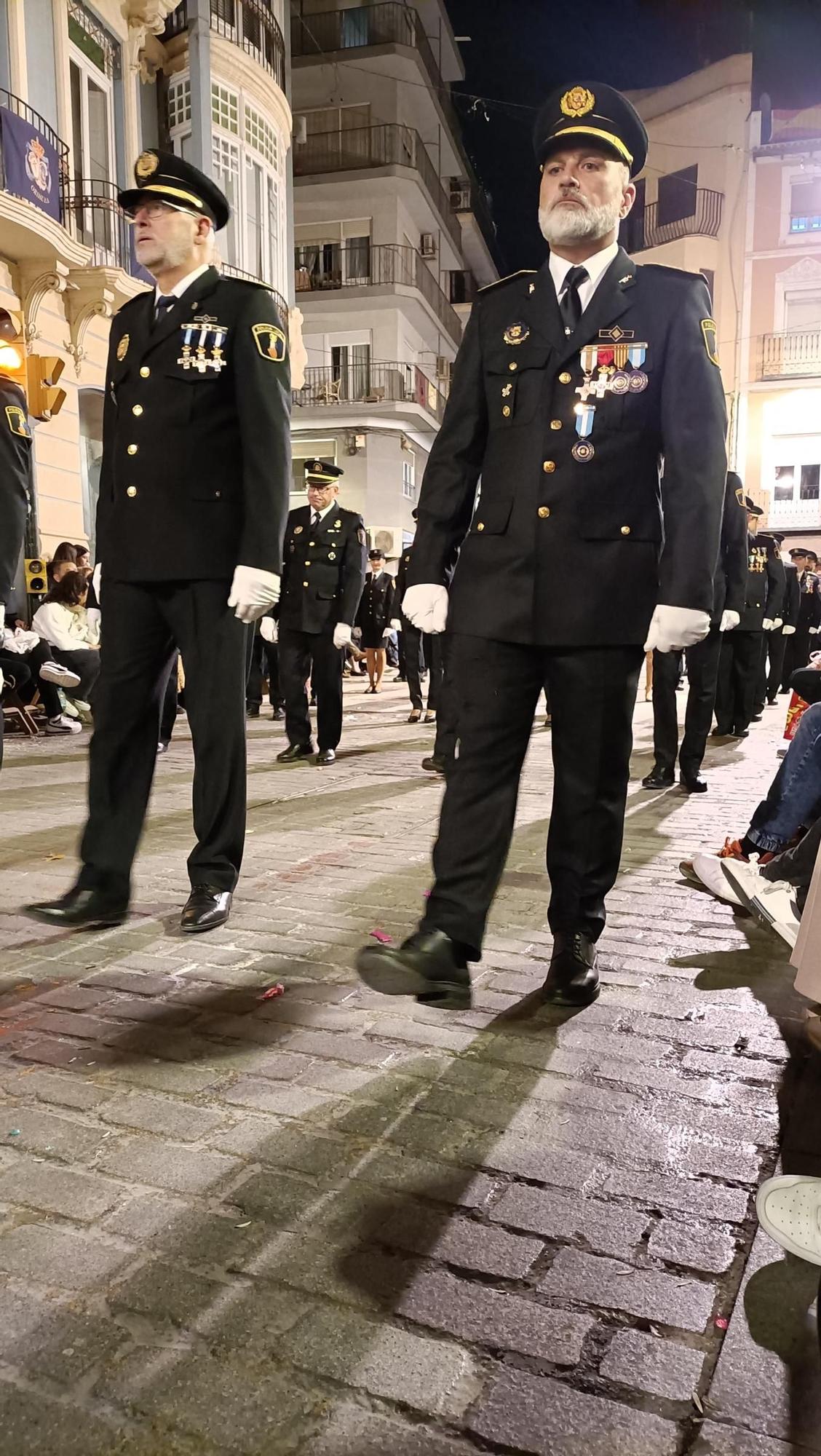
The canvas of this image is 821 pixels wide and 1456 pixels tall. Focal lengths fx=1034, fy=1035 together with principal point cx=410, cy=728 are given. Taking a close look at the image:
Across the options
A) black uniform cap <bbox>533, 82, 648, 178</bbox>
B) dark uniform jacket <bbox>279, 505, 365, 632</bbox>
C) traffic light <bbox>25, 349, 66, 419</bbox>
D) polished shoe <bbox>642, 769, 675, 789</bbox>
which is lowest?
polished shoe <bbox>642, 769, 675, 789</bbox>

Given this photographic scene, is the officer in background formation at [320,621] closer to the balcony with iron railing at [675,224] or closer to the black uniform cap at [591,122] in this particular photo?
the black uniform cap at [591,122]

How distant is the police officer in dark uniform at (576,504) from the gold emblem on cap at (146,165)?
4.51 ft

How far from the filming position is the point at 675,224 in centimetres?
3247

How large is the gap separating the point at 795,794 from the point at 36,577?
32.9 ft

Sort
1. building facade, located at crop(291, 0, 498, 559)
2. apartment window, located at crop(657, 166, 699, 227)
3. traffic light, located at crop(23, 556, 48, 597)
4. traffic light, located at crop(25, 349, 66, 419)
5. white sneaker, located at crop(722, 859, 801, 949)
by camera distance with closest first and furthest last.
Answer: white sneaker, located at crop(722, 859, 801, 949)
traffic light, located at crop(23, 556, 48, 597)
traffic light, located at crop(25, 349, 66, 419)
building facade, located at crop(291, 0, 498, 559)
apartment window, located at crop(657, 166, 699, 227)

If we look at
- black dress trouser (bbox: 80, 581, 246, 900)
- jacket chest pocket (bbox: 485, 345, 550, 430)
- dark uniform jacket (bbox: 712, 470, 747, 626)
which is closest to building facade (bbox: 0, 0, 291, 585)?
dark uniform jacket (bbox: 712, 470, 747, 626)

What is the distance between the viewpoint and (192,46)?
540 inches

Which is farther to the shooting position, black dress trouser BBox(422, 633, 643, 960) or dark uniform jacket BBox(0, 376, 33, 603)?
dark uniform jacket BBox(0, 376, 33, 603)

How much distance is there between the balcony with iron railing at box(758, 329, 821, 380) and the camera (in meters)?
30.8

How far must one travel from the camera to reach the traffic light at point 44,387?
12.1 m

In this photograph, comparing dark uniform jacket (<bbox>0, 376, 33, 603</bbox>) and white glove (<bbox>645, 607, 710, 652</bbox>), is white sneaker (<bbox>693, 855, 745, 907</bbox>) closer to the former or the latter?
white glove (<bbox>645, 607, 710, 652</bbox>)

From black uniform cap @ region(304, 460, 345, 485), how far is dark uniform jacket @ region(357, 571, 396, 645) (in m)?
6.34

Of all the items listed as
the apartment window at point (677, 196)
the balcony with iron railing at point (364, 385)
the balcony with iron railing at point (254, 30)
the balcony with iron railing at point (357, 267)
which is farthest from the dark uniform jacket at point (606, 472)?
the apartment window at point (677, 196)

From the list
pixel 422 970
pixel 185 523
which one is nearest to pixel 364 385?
pixel 185 523
